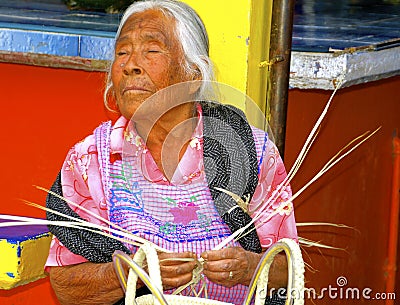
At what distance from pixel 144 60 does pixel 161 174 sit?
308 mm

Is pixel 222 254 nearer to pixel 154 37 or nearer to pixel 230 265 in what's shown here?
pixel 230 265

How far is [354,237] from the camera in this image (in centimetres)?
342

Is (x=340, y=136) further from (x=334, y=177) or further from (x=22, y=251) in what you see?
(x=22, y=251)

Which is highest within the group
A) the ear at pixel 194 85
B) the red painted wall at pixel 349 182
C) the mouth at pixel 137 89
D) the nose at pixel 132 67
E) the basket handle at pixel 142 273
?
the nose at pixel 132 67

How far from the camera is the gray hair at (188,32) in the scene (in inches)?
85.0

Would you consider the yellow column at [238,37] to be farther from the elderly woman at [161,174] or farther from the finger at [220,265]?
the finger at [220,265]

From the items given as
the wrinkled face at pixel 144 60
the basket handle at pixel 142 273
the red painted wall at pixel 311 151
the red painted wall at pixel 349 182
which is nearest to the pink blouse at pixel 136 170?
the wrinkled face at pixel 144 60

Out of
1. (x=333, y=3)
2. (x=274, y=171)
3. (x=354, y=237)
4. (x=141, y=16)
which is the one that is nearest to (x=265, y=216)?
(x=274, y=171)

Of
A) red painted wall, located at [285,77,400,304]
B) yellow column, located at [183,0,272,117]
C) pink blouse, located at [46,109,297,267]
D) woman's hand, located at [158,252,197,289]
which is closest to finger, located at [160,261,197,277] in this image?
woman's hand, located at [158,252,197,289]

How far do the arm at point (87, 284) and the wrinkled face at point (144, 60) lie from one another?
403 mm

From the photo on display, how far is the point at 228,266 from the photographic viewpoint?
195 centimetres

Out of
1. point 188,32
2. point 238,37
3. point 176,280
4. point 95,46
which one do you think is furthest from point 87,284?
point 95,46

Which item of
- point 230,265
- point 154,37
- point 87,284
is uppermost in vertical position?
point 154,37

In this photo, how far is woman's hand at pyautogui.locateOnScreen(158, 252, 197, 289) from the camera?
1.89m
